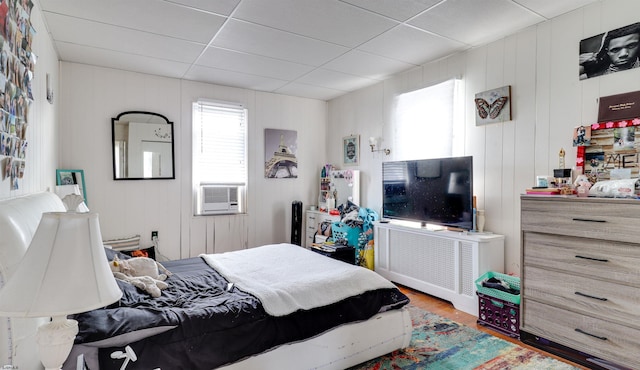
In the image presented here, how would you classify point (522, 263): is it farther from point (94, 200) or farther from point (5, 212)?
point (94, 200)

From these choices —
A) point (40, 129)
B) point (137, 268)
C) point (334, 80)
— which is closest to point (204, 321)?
point (137, 268)

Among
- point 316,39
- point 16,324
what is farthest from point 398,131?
point 16,324

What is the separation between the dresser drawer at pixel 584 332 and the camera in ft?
6.54

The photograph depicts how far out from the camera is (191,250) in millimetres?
4398

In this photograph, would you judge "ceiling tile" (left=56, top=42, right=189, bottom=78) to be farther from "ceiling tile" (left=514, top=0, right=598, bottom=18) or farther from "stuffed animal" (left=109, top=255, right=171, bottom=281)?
"ceiling tile" (left=514, top=0, right=598, bottom=18)

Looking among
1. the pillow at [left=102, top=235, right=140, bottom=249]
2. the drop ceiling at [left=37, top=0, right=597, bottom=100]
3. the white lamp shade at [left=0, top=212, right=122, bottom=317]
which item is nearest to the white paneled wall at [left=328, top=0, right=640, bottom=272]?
the drop ceiling at [left=37, top=0, right=597, bottom=100]

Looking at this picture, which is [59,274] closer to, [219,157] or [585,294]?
[585,294]

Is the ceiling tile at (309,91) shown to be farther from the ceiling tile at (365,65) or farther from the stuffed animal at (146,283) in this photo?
the stuffed animal at (146,283)

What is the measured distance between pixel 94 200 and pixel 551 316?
452 cm

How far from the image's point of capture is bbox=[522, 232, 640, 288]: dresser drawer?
1.99 m

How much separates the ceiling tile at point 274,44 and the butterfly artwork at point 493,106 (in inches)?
56.2

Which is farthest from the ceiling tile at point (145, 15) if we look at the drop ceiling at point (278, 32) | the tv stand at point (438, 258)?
the tv stand at point (438, 258)

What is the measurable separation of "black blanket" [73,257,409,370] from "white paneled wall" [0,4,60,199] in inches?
29.8

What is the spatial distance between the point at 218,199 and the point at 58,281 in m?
3.77
